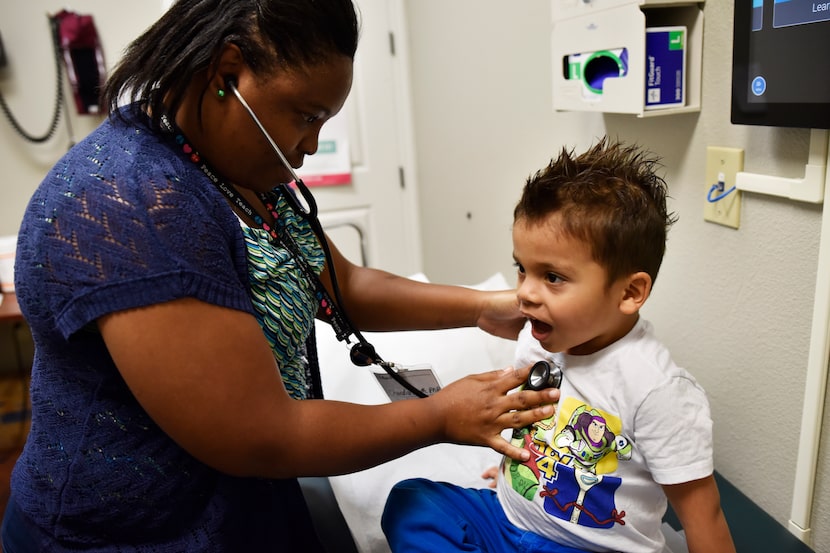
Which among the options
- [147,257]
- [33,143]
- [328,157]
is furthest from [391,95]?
[147,257]

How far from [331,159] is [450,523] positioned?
231 centimetres

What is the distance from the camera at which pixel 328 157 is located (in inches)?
119

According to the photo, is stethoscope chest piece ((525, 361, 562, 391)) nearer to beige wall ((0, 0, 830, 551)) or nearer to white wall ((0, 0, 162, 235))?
beige wall ((0, 0, 830, 551))

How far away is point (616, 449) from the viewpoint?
2.89 feet

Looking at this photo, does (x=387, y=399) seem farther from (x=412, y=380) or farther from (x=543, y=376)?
(x=543, y=376)

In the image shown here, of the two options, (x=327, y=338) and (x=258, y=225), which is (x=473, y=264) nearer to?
(x=327, y=338)

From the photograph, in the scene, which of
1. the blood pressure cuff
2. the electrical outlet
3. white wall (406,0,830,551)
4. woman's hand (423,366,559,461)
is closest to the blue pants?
woman's hand (423,366,559,461)

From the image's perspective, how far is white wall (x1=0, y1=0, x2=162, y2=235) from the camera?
2.72m

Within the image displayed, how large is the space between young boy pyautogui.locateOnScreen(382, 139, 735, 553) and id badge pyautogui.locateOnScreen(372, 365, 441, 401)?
0.19 m

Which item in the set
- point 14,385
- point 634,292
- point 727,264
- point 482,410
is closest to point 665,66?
point 727,264

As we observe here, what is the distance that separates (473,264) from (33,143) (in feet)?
6.64

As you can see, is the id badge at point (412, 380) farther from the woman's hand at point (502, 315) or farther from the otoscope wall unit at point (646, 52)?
the otoscope wall unit at point (646, 52)

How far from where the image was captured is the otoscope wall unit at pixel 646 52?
1.14m

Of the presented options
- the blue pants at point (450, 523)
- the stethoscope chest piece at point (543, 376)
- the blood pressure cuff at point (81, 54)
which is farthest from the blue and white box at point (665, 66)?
the blood pressure cuff at point (81, 54)
